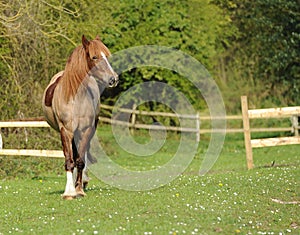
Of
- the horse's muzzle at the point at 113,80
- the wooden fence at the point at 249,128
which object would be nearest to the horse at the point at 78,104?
the horse's muzzle at the point at 113,80

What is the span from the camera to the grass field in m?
8.86

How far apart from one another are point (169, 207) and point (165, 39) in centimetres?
1816

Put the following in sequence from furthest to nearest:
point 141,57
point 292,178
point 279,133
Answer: point 279,133, point 141,57, point 292,178

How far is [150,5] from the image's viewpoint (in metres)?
27.8

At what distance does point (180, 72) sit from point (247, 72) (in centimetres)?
952

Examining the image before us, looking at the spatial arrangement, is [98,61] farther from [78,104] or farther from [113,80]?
[78,104]

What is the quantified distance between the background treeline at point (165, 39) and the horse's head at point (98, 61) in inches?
295

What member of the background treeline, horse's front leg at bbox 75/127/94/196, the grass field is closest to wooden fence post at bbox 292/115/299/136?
the background treeline

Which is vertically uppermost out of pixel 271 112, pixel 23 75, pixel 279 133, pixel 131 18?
pixel 131 18

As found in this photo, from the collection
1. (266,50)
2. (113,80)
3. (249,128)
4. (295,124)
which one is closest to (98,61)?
(113,80)

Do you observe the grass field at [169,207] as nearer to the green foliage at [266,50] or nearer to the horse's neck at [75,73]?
the horse's neck at [75,73]

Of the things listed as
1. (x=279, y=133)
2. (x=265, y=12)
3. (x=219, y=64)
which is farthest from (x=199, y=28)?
(x=219, y=64)

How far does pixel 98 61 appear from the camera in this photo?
11234 mm

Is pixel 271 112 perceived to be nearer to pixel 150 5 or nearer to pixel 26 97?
pixel 26 97
